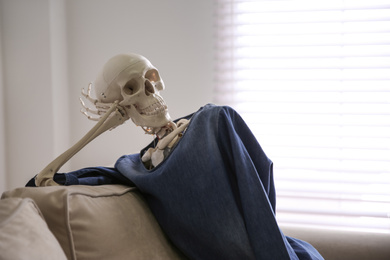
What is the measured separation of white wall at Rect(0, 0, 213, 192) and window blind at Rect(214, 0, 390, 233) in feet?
0.62

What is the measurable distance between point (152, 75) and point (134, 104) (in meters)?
0.12

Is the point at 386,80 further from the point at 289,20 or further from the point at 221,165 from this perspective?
the point at 221,165

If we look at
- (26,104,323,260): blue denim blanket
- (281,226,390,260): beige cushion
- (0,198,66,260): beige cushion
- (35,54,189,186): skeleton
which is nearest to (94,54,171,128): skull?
(35,54,189,186): skeleton

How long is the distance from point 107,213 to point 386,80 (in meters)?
2.12

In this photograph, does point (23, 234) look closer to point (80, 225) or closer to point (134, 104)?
point (80, 225)

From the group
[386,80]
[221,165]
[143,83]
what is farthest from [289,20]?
[221,165]

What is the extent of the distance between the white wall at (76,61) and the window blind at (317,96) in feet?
0.62

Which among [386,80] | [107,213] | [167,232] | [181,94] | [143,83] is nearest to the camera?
[107,213]

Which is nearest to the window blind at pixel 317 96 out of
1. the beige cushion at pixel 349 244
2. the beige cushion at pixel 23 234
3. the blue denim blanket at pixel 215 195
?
the beige cushion at pixel 349 244

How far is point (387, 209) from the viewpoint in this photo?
259 centimetres

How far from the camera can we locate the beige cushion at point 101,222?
0.84 meters

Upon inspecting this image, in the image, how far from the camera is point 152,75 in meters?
1.31

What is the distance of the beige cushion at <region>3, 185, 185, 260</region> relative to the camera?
836 millimetres

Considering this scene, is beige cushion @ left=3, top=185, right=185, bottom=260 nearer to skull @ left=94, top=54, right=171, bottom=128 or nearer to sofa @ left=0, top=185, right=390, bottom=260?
sofa @ left=0, top=185, right=390, bottom=260
